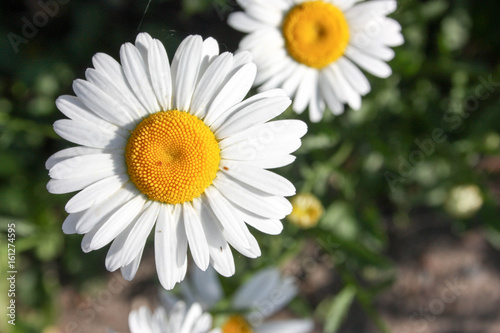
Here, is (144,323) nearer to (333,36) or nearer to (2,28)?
(333,36)

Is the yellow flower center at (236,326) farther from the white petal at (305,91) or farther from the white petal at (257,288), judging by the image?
the white petal at (305,91)

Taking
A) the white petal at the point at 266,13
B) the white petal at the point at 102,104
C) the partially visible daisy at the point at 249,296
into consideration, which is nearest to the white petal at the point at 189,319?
the partially visible daisy at the point at 249,296

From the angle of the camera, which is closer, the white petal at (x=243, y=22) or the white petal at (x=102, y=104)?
the white petal at (x=102, y=104)

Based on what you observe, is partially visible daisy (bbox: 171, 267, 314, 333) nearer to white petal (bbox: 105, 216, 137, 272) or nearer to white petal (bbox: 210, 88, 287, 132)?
white petal (bbox: 105, 216, 137, 272)

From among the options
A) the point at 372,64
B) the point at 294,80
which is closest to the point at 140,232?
the point at 294,80

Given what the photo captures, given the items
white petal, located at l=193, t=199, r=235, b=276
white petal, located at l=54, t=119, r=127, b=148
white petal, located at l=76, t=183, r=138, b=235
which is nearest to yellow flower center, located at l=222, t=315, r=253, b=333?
white petal, located at l=193, t=199, r=235, b=276

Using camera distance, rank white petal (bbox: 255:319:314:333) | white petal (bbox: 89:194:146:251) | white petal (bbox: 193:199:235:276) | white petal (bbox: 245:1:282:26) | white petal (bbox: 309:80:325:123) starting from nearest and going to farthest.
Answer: white petal (bbox: 89:194:146:251) → white petal (bbox: 193:199:235:276) → white petal (bbox: 245:1:282:26) → white petal (bbox: 309:80:325:123) → white petal (bbox: 255:319:314:333)

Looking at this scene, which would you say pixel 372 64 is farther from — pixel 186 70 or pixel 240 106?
pixel 186 70
